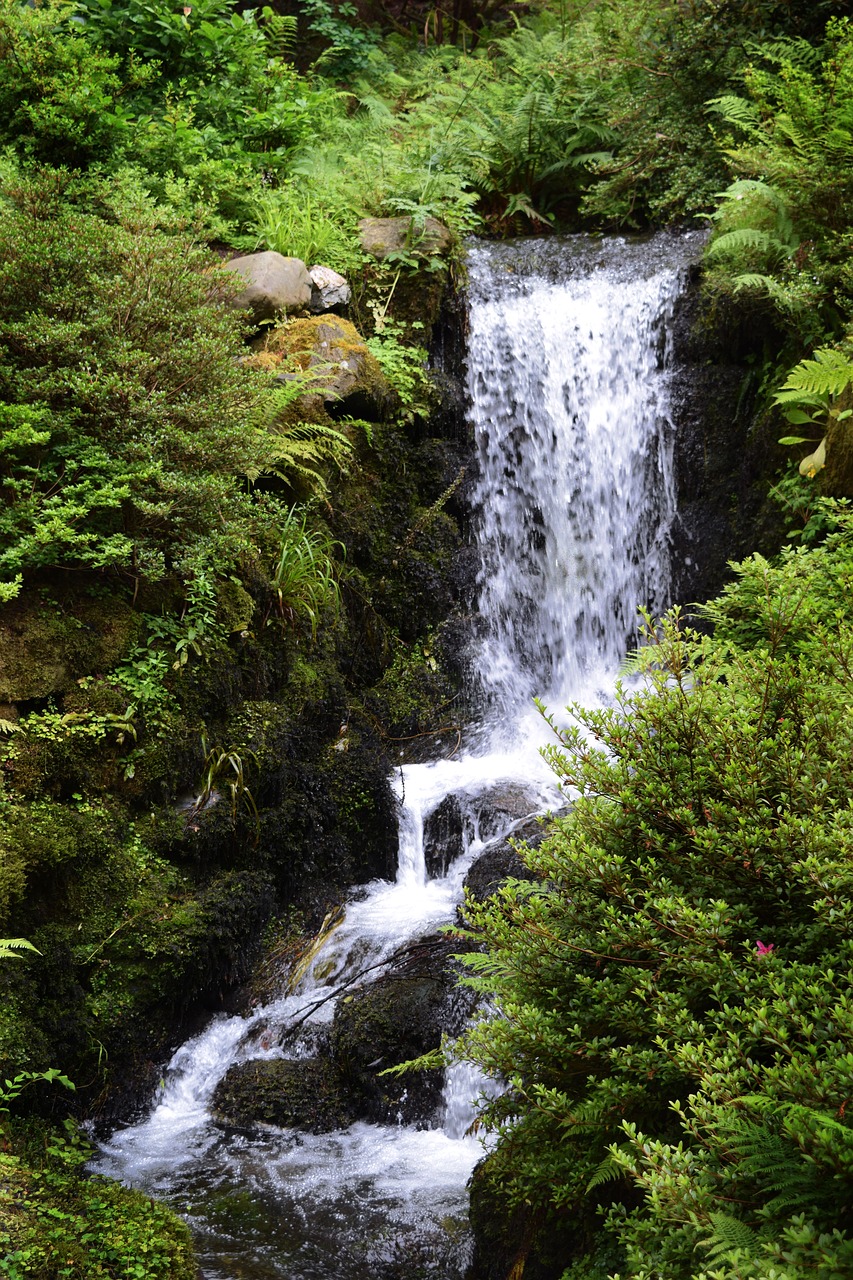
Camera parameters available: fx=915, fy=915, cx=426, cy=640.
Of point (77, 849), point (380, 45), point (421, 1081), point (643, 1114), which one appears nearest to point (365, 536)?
point (77, 849)

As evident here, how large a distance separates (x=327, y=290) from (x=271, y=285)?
0.81 m

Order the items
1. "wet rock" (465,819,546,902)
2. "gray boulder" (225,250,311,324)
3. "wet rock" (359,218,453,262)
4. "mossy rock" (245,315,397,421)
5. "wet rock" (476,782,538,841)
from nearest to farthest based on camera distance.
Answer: "wet rock" (465,819,546,902), "wet rock" (476,782,538,841), "mossy rock" (245,315,397,421), "gray boulder" (225,250,311,324), "wet rock" (359,218,453,262)

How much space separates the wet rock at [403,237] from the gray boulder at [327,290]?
0.73 meters

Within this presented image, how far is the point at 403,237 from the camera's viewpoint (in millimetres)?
8695

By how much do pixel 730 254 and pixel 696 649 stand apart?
6561 mm

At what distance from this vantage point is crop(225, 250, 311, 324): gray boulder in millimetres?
7145

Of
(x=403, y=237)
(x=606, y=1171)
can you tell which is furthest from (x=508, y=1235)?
(x=403, y=237)

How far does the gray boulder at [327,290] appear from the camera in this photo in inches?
307

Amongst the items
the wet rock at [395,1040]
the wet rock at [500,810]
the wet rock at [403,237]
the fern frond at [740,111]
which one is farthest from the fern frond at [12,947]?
the fern frond at [740,111]

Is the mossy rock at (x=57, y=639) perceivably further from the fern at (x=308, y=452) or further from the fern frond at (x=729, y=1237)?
the fern frond at (x=729, y=1237)

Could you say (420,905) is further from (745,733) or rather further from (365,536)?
(745,733)

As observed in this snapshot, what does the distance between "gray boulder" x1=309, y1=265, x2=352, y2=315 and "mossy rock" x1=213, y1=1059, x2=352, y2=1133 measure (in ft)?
19.2

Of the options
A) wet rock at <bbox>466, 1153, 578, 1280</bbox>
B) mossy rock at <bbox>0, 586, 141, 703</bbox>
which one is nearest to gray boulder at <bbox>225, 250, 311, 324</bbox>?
mossy rock at <bbox>0, 586, 141, 703</bbox>

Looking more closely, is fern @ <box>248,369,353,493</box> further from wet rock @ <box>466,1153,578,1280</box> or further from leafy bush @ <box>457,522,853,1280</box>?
wet rock @ <box>466,1153,578,1280</box>
